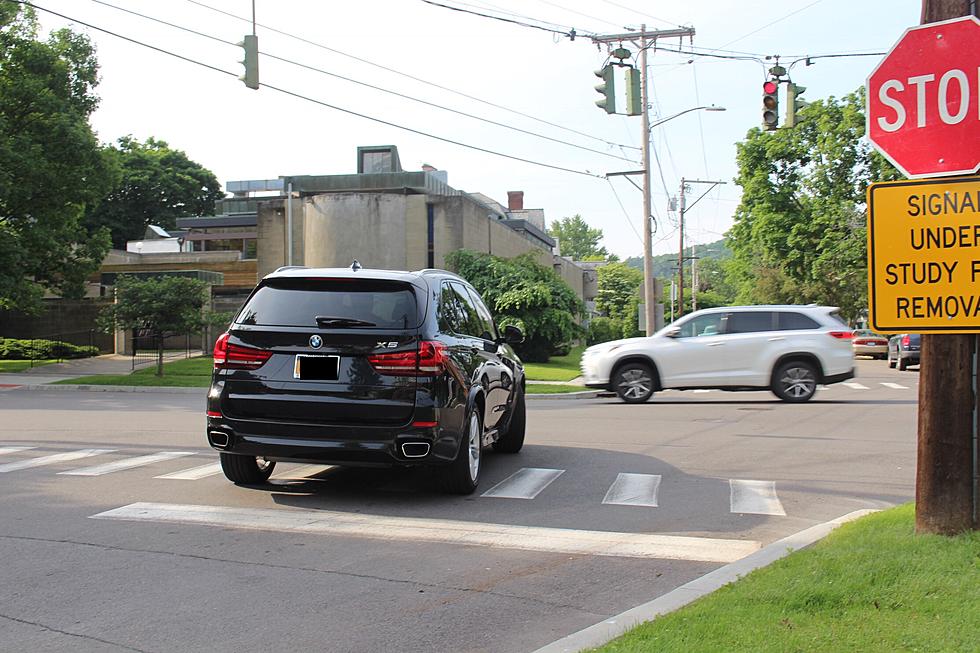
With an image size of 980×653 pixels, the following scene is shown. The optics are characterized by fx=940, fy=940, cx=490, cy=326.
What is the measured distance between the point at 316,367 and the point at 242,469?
1.59 meters

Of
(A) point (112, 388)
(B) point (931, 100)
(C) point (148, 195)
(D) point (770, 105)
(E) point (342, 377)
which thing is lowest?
(A) point (112, 388)

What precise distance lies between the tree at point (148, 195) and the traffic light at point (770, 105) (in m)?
66.9

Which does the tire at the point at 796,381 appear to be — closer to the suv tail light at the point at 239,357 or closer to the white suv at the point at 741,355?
the white suv at the point at 741,355

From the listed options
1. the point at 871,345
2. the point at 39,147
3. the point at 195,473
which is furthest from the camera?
the point at 871,345

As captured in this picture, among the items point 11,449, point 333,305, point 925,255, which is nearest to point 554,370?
point 11,449

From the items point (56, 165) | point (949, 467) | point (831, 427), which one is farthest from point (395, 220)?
point (949, 467)

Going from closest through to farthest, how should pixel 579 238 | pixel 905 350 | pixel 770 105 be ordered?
pixel 770 105
pixel 905 350
pixel 579 238

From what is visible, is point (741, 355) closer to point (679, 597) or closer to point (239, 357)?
Result: point (239, 357)

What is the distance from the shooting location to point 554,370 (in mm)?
34031

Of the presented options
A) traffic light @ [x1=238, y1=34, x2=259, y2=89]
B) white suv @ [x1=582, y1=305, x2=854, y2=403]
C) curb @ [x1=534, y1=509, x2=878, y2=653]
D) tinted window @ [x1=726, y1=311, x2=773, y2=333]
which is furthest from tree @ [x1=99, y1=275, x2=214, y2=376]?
curb @ [x1=534, y1=509, x2=878, y2=653]

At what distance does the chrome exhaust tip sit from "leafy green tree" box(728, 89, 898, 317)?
41.5m

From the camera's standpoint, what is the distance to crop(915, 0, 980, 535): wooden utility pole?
5.38m

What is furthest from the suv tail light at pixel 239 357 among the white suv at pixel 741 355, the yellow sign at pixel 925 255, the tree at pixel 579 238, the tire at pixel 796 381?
the tree at pixel 579 238

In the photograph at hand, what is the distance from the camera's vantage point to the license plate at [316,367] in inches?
→ 294
